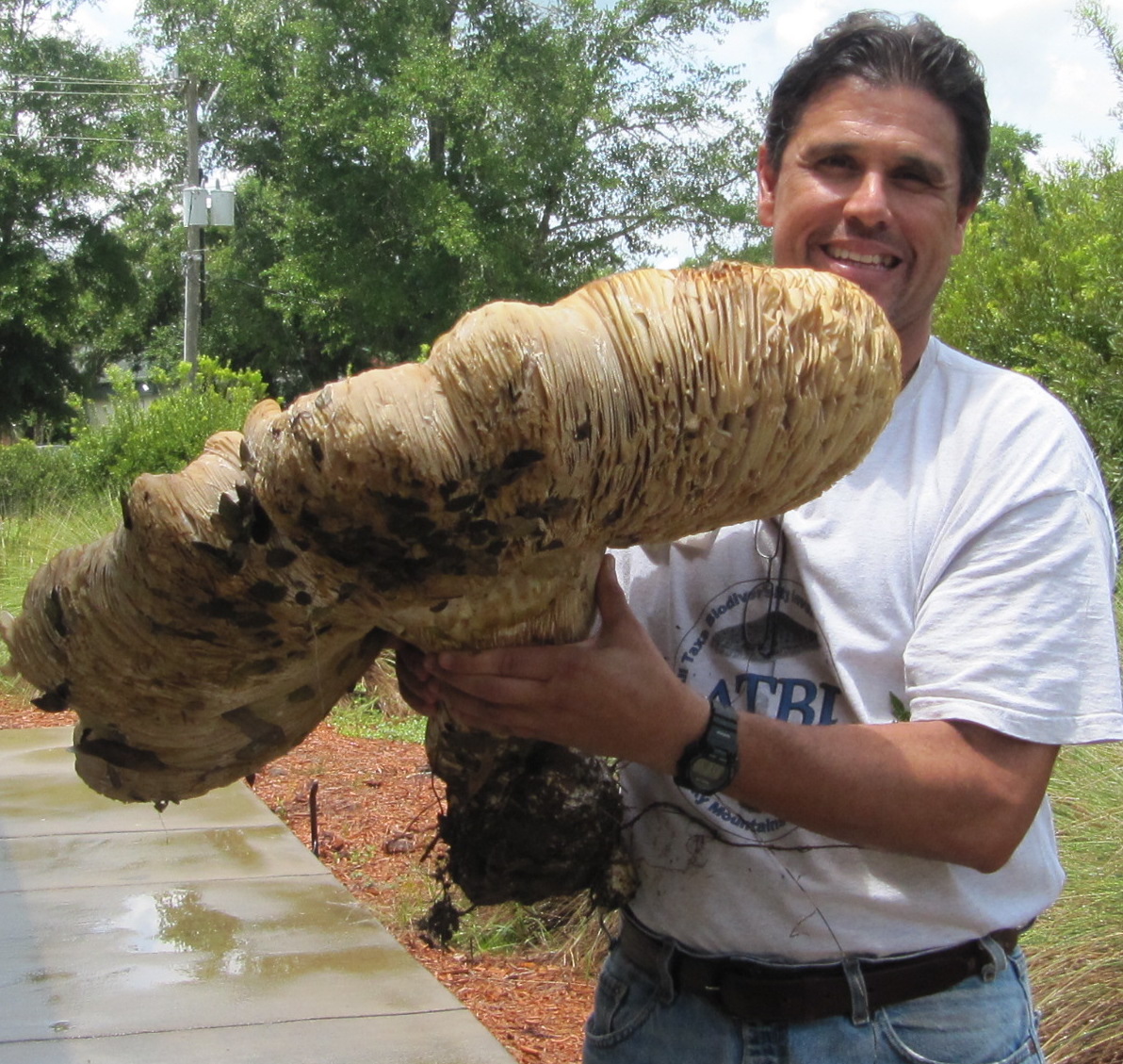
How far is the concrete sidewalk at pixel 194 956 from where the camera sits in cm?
341

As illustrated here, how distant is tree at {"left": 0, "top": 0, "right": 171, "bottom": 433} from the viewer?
29109mm

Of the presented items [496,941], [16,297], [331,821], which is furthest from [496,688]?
[16,297]

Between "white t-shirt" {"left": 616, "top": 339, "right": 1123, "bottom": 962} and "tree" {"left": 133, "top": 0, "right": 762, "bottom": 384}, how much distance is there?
81.0 ft

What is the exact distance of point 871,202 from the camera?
1.72 meters

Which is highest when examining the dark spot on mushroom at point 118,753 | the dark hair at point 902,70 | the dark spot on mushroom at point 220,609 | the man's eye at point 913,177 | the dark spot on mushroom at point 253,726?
the dark hair at point 902,70

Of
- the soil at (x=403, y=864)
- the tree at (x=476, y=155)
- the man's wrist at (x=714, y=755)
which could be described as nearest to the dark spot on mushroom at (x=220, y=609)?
the man's wrist at (x=714, y=755)

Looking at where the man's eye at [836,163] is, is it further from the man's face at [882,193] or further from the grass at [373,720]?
the grass at [373,720]

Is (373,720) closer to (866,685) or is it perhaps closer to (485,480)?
(866,685)

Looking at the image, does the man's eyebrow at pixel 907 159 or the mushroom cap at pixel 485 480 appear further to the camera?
the man's eyebrow at pixel 907 159

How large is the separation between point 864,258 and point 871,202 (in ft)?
0.27

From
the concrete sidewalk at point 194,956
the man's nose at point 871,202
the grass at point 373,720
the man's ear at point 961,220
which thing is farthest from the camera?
the grass at point 373,720

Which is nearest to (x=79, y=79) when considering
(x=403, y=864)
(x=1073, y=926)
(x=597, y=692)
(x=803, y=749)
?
(x=403, y=864)

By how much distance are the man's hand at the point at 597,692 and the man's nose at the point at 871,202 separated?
0.68 meters

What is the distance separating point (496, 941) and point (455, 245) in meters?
21.7
